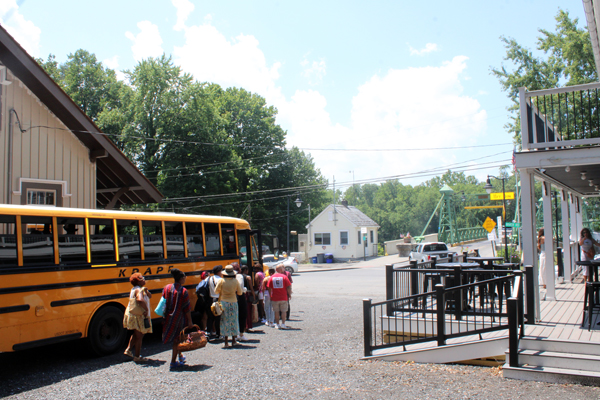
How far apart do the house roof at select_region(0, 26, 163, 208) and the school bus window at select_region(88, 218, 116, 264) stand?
4.31 m

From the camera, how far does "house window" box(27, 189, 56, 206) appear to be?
12352 mm

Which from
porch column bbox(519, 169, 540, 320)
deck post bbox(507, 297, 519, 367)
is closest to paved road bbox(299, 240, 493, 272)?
porch column bbox(519, 169, 540, 320)

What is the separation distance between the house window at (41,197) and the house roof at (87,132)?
1.57m

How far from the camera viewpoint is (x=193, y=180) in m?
42.7

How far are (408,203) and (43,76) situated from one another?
109 metres

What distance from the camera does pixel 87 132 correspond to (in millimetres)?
13062

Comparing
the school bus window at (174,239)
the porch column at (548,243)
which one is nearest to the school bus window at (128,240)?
the school bus window at (174,239)

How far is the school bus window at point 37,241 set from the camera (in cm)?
798

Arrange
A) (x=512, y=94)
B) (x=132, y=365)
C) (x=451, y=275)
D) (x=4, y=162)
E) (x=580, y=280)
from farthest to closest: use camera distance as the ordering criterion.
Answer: (x=512, y=94), (x=580, y=280), (x=4, y=162), (x=451, y=275), (x=132, y=365)

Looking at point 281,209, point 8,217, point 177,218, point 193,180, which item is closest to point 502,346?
point 177,218

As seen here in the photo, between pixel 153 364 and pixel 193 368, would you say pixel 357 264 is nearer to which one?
pixel 153 364

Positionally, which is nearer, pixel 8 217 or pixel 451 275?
pixel 8 217

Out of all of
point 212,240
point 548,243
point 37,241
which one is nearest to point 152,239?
point 212,240

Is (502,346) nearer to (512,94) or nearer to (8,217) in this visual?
(8,217)
